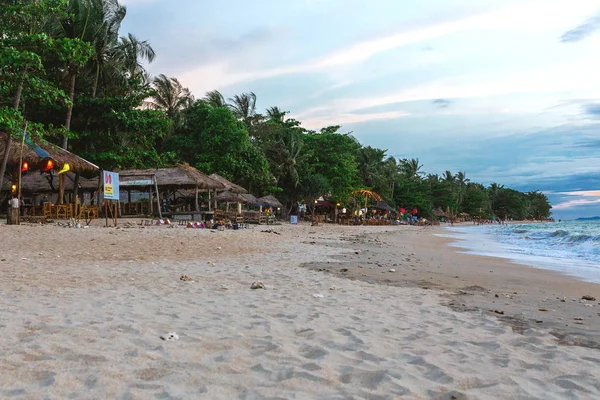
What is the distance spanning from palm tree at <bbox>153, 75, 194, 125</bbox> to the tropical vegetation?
82 millimetres

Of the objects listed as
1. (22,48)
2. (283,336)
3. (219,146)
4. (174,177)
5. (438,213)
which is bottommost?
(283,336)

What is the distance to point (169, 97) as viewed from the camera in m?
Answer: 35.2

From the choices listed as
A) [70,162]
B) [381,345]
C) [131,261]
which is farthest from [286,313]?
[70,162]

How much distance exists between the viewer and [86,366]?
250 cm

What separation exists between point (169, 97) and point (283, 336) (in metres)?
34.9

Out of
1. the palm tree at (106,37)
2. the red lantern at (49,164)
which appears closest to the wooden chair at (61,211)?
the red lantern at (49,164)

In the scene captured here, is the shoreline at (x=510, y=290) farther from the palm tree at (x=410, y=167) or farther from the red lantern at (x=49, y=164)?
the palm tree at (x=410, y=167)

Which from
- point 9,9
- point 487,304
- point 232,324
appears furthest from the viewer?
point 9,9

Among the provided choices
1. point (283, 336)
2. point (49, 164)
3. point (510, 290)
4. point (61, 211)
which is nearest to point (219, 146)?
point (61, 211)

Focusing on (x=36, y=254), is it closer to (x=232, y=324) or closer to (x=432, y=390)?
(x=232, y=324)

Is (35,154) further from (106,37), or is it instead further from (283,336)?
(283,336)

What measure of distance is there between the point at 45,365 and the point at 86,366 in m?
0.23

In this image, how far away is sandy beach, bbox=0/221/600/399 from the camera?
235 cm

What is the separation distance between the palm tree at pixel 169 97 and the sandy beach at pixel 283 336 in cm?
2983
